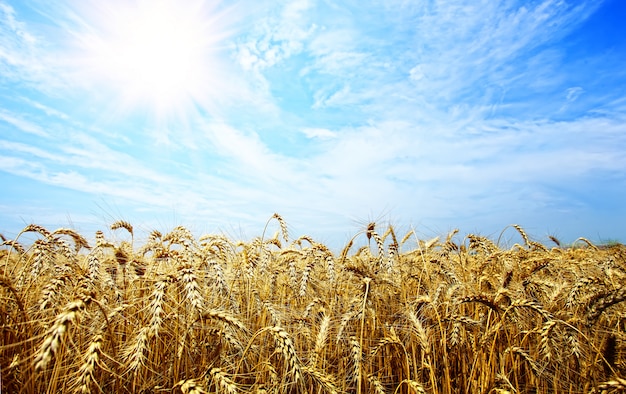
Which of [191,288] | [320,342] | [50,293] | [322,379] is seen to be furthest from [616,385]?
[50,293]

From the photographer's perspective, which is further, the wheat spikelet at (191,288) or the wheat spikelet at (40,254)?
the wheat spikelet at (40,254)

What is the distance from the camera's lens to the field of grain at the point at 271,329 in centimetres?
260

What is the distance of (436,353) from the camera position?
3.61 metres

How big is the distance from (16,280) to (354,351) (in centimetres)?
322

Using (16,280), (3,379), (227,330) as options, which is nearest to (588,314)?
(227,330)

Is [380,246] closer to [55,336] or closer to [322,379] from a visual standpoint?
[322,379]

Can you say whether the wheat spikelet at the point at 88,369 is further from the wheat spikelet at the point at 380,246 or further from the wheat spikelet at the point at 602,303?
the wheat spikelet at the point at 602,303

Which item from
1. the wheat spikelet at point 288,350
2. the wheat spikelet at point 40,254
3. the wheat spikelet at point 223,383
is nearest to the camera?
the wheat spikelet at point 223,383

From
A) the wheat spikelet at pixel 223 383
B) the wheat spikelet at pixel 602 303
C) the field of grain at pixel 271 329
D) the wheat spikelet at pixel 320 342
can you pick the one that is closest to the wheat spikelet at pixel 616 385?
the field of grain at pixel 271 329

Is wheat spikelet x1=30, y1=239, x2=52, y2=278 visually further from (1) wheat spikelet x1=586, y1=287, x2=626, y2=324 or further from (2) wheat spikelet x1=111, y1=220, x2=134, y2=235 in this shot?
(1) wheat spikelet x1=586, y1=287, x2=626, y2=324

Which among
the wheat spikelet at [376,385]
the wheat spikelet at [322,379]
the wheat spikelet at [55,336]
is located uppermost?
the wheat spikelet at [55,336]

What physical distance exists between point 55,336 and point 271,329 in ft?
3.98

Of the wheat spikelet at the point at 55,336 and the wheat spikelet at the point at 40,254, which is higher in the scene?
the wheat spikelet at the point at 40,254

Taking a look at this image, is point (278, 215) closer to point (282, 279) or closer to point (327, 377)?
point (282, 279)
